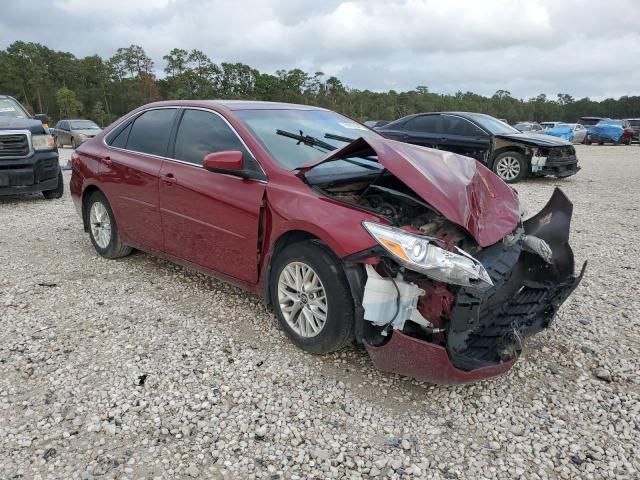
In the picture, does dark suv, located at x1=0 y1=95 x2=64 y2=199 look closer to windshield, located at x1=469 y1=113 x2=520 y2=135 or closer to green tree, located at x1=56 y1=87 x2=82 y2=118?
windshield, located at x1=469 y1=113 x2=520 y2=135

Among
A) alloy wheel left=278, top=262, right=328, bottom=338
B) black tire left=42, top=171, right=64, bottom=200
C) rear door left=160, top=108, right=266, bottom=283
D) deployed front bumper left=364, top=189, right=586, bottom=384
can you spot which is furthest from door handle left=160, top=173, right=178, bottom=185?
black tire left=42, top=171, right=64, bottom=200

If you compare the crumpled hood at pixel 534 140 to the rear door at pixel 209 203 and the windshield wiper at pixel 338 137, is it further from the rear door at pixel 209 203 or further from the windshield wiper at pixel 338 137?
the rear door at pixel 209 203

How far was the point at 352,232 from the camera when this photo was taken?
2848 mm

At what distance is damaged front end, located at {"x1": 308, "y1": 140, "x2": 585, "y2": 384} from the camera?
104 inches

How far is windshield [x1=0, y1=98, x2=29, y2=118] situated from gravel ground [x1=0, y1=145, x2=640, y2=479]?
5928 mm

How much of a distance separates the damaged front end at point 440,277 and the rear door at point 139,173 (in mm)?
1779

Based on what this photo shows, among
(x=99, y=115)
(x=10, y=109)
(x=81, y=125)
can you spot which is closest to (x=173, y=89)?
(x=99, y=115)

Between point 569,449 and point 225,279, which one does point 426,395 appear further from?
point 225,279

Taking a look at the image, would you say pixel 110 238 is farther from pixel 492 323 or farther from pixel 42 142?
pixel 42 142

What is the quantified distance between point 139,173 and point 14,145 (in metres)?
5.14

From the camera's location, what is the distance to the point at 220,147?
12.7ft

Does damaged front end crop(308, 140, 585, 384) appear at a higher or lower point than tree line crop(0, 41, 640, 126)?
lower

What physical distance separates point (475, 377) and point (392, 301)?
0.60m

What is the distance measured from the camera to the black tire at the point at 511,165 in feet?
35.1
